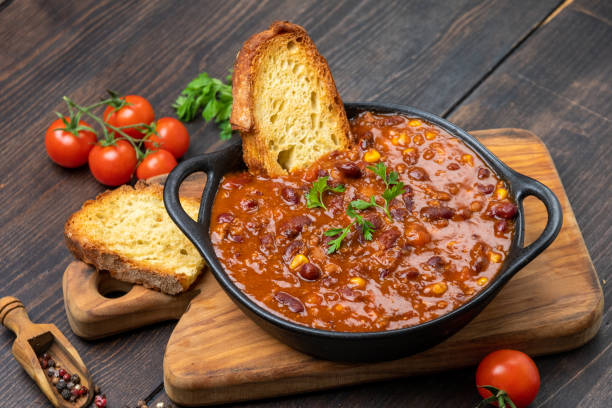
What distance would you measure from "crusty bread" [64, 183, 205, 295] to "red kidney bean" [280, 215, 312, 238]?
644 mm

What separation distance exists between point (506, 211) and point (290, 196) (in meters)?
1.11

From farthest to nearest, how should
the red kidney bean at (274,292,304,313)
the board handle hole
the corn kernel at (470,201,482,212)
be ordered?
the board handle hole, the corn kernel at (470,201,482,212), the red kidney bean at (274,292,304,313)

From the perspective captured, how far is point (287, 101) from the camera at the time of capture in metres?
4.48

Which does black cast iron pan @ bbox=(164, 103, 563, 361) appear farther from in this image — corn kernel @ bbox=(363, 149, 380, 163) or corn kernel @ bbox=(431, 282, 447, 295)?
corn kernel @ bbox=(363, 149, 380, 163)

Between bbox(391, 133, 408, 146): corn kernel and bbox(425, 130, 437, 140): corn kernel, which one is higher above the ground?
bbox(391, 133, 408, 146): corn kernel

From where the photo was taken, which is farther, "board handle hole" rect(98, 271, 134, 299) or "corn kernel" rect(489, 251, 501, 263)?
"board handle hole" rect(98, 271, 134, 299)

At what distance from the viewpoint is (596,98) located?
212 inches

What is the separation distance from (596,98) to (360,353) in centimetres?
281

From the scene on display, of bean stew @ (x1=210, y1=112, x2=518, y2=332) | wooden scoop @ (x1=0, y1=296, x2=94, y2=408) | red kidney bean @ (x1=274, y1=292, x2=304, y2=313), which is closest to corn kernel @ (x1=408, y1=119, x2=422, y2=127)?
bean stew @ (x1=210, y1=112, x2=518, y2=332)

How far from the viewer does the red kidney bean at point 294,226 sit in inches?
155

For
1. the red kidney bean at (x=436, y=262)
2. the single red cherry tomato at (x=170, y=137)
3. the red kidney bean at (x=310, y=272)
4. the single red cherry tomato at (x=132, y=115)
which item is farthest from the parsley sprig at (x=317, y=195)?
the single red cherry tomato at (x=132, y=115)

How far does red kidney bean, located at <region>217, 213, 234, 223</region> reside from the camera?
4.04m

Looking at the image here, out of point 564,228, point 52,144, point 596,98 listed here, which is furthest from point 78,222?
point 596,98

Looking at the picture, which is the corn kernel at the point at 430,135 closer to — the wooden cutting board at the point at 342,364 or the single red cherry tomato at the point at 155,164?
the wooden cutting board at the point at 342,364
